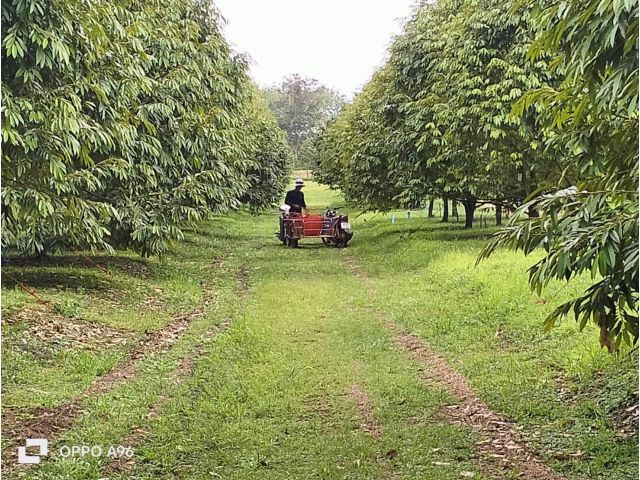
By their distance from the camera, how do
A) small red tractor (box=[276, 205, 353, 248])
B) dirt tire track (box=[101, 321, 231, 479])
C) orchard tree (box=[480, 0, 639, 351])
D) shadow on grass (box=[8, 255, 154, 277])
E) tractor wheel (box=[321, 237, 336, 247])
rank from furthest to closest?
tractor wheel (box=[321, 237, 336, 247])
small red tractor (box=[276, 205, 353, 248])
shadow on grass (box=[8, 255, 154, 277])
dirt tire track (box=[101, 321, 231, 479])
orchard tree (box=[480, 0, 639, 351])

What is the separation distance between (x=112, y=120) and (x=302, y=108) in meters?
21.0

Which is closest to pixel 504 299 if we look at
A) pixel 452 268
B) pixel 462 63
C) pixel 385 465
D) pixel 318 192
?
pixel 452 268

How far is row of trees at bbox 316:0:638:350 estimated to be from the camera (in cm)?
251

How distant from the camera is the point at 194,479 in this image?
347 centimetres

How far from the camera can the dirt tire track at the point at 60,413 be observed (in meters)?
3.90

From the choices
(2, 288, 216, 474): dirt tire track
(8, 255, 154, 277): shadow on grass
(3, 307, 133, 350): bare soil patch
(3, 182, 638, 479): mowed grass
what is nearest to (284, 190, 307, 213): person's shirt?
(8, 255, 154, 277): shadow on grass

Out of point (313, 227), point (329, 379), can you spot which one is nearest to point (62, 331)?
point (329, 379)

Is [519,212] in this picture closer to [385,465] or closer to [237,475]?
[385,465]

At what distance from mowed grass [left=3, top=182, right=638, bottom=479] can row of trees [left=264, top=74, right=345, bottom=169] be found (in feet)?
45.0

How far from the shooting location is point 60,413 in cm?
433

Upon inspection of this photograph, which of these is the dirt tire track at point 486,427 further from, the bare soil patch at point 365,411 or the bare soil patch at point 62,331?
the bare soil patch at point 62,331

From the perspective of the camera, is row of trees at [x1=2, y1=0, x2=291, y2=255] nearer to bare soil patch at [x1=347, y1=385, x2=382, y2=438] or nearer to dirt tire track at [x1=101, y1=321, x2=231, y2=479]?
dirt tire track at [x1=101, y1=321, x2=231, y2=479]

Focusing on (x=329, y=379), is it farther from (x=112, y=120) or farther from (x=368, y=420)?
(x=112, y=120)

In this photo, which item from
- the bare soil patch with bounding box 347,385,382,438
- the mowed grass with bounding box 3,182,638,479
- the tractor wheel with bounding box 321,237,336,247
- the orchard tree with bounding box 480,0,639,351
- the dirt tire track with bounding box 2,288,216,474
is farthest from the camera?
the tractor wheel with bounding box 321,237,336,247
